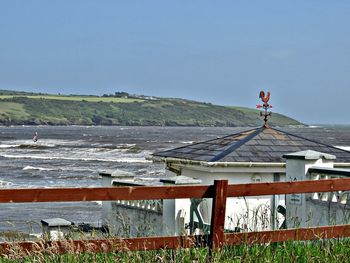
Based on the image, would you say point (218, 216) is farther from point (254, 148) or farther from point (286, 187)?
point (254, 148)

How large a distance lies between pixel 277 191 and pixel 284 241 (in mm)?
505

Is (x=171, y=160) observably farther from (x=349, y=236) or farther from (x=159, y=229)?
(x=349, y=236)

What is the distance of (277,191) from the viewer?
744 cm

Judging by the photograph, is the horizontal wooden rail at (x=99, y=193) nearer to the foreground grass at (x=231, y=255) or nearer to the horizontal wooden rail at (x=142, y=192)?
the horizontal wooden rail at (x=142, y=192)

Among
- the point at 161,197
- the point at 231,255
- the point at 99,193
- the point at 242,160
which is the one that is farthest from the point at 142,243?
the point at 242,160

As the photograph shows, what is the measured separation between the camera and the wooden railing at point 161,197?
6.82 metres

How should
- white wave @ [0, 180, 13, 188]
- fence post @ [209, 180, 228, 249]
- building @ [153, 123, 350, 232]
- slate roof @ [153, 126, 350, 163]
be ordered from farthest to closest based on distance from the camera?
white wave @ [0, 180, 13, 188], slate roof @ [153, 126, 350, 163], building @ [153, 123, 350, 232], fence post @ [209, 180, 228, 249]

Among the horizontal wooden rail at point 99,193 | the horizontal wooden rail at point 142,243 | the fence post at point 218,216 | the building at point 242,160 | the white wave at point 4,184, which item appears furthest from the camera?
the white wave at point 4,184

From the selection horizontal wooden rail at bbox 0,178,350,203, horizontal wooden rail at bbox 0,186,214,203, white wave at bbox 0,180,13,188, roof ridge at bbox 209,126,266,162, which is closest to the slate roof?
roof ridge at bbox 209,126,266,162

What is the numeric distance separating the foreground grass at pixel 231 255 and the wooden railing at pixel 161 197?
0.08m

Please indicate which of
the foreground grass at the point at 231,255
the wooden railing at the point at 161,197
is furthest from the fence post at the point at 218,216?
the foreground grass at the point at 231,255

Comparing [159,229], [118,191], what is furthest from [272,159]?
[118,191]

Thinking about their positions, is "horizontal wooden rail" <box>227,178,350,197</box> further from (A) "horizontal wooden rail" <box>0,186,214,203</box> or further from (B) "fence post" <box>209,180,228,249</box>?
(A) "horizontal wooden rail" <box>0,186,214,203</box>

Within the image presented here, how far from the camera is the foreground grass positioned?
701 cm
